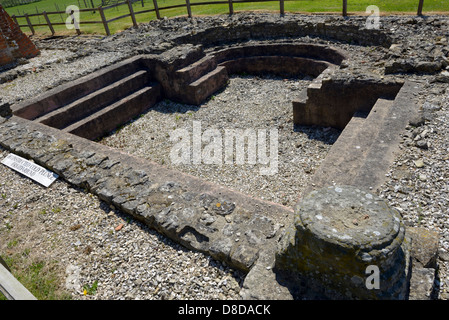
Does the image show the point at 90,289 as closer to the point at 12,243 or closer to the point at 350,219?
the point at 12,243

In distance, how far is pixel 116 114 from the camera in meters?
9.44

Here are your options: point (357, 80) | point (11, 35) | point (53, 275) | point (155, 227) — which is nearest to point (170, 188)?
point (155, 227)

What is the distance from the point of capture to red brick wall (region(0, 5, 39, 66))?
1272 centimetres

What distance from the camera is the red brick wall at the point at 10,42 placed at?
12719 millimetres

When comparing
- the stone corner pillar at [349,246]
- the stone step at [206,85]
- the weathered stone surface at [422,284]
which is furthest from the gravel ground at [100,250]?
the stone step at [206,85]

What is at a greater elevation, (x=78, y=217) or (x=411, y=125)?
(x=411, y=125)

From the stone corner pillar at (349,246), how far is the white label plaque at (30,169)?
4.68 metres

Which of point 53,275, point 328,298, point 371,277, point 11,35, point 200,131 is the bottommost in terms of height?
point 200,131

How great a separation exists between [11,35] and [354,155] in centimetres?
1507

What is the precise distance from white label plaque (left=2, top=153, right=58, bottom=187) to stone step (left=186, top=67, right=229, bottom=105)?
5.45 metres

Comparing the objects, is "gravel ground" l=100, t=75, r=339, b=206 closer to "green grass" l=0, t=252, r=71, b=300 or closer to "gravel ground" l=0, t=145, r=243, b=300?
"gravel ground" l=0, t=145, r=243, b=300

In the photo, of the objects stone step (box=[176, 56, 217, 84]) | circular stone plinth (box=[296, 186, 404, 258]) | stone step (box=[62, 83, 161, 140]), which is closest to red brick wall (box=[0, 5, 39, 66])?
stone step (box=[62, 83, 161, 140])

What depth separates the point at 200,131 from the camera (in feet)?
28.5

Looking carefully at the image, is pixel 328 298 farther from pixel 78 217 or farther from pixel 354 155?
pixel 78 217
